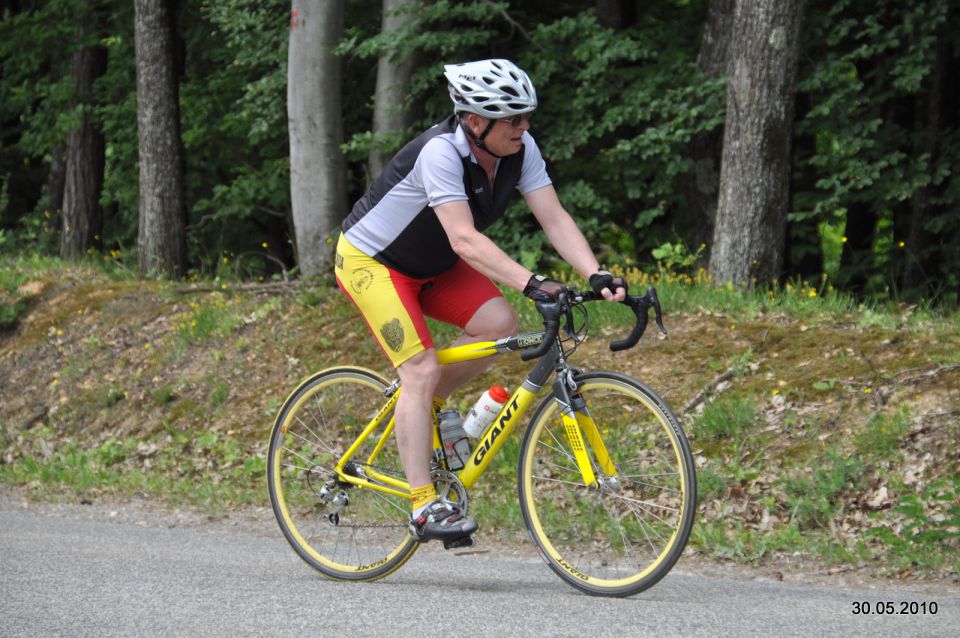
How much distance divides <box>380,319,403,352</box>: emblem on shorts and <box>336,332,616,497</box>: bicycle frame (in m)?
0.20

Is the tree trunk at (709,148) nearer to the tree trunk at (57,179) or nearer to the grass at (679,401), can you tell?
the grass at (679,401)

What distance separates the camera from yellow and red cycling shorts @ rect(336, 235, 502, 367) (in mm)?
5289

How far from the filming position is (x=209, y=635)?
4422mm

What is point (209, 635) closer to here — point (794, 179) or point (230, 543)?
point (230, 543)

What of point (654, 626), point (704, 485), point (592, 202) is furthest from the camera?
point (592, 202)

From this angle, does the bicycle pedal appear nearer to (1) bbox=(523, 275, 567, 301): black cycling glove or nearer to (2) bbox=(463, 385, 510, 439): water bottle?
(2) bbox=(463, 385, 510, 439): water bottle

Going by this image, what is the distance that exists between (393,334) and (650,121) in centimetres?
844

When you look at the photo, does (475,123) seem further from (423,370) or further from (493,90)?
(423,370)

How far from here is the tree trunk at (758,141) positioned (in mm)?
10102

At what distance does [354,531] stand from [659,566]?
5.60 ft

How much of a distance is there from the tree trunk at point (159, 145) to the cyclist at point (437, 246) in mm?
9142

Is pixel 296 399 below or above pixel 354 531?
above

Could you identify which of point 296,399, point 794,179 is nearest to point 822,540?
point 296,399

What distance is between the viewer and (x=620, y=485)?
16.3ft
